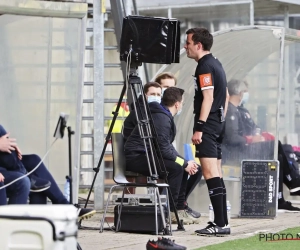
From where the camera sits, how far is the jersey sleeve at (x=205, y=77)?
9.46 m

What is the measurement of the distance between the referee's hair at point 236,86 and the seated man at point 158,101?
96 centimetres

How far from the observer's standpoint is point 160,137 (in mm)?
10227

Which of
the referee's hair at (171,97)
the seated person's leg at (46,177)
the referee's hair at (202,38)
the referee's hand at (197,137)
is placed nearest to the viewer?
the seated person's leg at (46,177)

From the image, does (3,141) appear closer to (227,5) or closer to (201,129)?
(201,129)

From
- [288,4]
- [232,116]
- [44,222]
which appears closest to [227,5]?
[288,4]

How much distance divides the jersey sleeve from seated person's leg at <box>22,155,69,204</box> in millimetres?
1711

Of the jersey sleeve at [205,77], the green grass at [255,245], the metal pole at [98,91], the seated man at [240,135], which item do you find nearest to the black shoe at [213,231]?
the green grass at [255,245]

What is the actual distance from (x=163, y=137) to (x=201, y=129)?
92cm

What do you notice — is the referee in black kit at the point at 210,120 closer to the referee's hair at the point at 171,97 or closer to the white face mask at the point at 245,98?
the referee's hair at the point at 171,97

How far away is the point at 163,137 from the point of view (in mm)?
10242

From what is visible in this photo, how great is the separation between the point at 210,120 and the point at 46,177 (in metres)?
1.72

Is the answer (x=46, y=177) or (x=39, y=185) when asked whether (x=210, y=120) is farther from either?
(x=39, y=185)

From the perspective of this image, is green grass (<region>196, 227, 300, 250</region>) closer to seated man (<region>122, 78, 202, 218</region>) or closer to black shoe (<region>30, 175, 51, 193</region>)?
black shoe (<region>30, 175, 51, 193</region>)

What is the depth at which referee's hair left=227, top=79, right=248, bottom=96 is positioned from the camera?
1230cm
